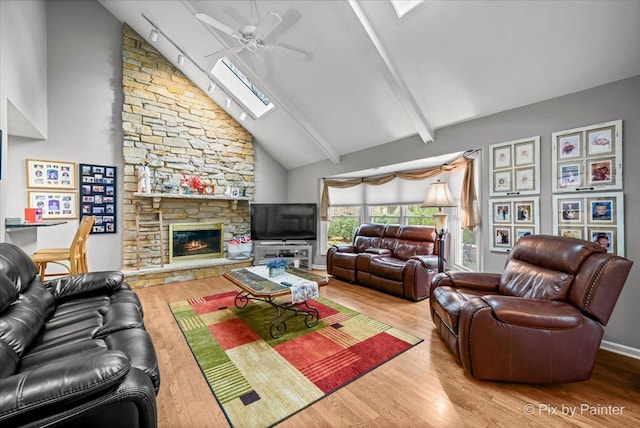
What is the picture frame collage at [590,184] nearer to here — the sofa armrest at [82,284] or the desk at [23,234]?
the sofa armrest at [82,284]

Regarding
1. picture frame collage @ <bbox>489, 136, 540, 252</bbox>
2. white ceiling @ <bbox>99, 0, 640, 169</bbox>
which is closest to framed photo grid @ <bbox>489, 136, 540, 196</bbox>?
picture frame collage @ <bbox>489, 136, 540, 252</bbox>

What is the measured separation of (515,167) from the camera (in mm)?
3076

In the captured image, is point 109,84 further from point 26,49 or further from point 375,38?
point 375,38

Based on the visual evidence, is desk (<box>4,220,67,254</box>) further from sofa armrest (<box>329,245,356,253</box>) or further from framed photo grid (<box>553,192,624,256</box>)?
framed photo grid (<box>553,192,624,256</box>)

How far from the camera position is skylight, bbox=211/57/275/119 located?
4.78 m

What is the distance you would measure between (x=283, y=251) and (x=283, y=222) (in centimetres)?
61

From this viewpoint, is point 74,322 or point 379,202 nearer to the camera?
point 74,322

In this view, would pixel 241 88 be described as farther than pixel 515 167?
Yes

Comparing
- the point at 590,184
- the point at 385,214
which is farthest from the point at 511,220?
the point at 385,214

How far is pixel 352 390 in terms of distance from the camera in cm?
191

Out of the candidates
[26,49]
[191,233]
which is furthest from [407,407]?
[26,49]

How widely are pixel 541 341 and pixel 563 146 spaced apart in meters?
2.00

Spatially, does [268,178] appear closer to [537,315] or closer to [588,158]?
[588,158]

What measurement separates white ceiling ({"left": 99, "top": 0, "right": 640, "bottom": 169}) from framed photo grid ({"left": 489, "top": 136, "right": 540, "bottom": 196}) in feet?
1.51
